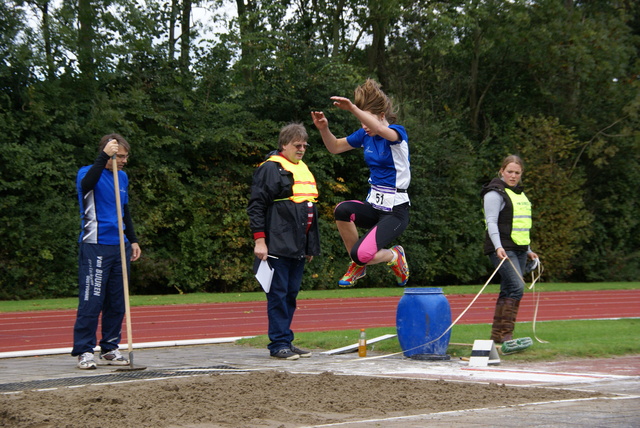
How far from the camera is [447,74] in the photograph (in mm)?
30438

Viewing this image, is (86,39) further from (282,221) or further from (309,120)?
(282,221)

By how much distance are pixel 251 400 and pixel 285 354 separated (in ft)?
9.45

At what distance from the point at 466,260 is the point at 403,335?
17543 millimetres

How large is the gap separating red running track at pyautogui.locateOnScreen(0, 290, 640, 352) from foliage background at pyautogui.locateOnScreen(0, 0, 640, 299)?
3.98 metres

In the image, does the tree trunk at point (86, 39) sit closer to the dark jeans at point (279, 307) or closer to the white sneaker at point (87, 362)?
the dark jeans at point (279, 307)

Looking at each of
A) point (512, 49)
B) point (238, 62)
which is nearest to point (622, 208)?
point (512, 49)

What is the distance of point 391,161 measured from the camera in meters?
7.03

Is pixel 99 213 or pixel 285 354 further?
pixel 285 354

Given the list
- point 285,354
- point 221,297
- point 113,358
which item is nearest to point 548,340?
point 285,354

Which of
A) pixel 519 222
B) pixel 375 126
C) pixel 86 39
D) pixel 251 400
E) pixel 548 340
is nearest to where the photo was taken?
pixel 251 400

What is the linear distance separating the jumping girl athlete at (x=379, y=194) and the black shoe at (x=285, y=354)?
1424mm

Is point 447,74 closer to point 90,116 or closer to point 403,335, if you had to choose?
point 90,116

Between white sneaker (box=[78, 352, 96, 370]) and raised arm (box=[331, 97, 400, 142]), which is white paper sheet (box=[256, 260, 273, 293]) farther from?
raised arm (box=[331, 97, 400, 142])

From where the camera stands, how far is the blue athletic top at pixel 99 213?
7.95 meters
